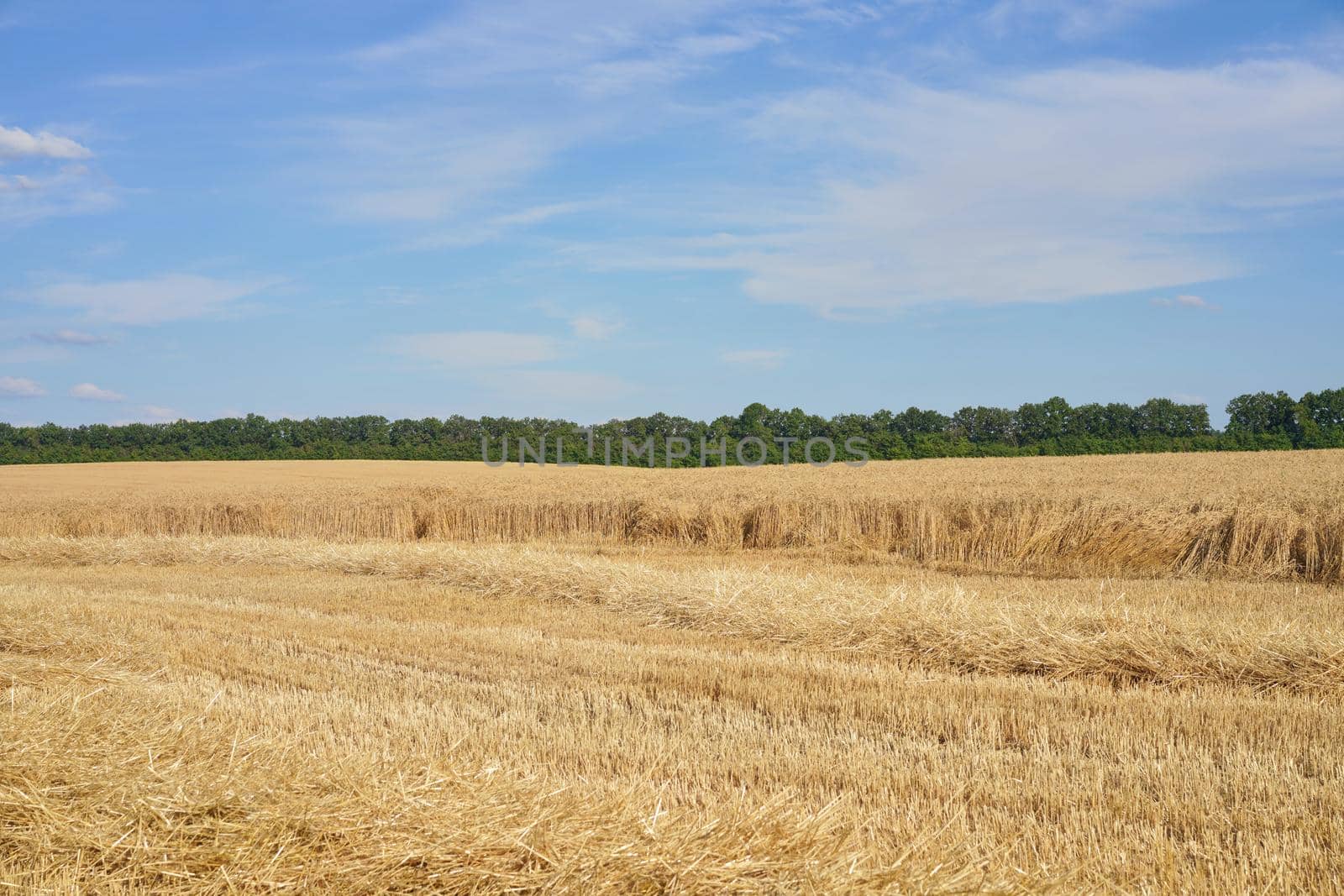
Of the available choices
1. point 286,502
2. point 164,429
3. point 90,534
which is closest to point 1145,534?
point 286,502

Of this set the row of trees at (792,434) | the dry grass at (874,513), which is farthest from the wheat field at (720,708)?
the row of trees at (792,434)

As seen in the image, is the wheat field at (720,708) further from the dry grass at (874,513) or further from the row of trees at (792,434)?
the row of trees at (792,434)

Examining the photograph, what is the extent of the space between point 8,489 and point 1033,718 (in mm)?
38005

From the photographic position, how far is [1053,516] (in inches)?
642

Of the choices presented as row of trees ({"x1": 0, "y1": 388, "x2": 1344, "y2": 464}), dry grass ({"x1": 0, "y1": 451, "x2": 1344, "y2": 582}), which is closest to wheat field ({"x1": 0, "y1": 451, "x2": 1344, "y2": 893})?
dry grass ({"x1": 0, "y1": 451, "x2": 1344, "y2": 582})

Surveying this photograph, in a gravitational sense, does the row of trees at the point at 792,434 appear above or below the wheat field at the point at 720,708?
above

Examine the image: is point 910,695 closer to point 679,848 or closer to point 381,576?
point 679,848

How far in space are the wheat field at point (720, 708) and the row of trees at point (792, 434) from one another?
4180 centimetres

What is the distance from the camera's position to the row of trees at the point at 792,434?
2329 inches

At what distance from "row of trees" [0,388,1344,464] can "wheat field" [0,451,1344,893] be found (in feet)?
137

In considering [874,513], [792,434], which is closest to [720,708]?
[874,513]

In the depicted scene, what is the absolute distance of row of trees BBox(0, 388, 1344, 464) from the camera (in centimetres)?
5916

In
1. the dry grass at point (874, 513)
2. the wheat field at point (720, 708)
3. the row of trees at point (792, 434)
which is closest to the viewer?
the wheat field at point (720, 708)

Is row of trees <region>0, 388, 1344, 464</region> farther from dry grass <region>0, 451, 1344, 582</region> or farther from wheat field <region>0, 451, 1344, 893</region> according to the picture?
wheat field <region>0, 451, 1344, 893</region>
